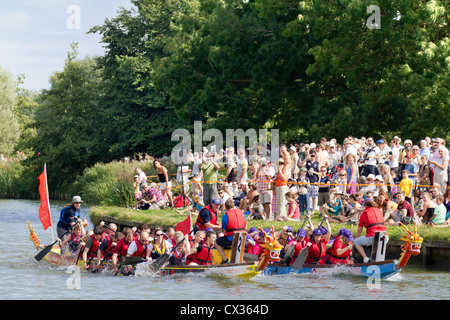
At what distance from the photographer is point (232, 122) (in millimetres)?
42031

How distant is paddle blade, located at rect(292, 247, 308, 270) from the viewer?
19239mm

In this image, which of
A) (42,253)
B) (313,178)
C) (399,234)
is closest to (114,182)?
(42,253)

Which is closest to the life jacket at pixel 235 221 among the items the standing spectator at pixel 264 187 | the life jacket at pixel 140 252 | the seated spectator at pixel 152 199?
the life jacket at pixel 140 252

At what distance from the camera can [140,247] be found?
20281mm

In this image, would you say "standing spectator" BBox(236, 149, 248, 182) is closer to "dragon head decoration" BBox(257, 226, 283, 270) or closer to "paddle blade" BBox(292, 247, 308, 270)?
"paddle blade" BBox(292, 247, 308, 270)

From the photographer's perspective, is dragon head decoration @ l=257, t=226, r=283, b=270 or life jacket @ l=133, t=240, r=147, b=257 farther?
life jacket @ l=133, t=240, r=147, b=257

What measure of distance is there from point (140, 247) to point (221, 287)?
2.78 m

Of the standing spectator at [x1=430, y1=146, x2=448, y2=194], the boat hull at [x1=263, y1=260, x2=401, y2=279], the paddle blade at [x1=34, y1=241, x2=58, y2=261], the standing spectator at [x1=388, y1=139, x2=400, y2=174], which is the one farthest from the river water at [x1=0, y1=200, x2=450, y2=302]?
the standing spectator at [x1=388, y1=139, x2=400, y2=174]

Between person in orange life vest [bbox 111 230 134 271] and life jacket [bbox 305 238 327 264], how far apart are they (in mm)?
4850

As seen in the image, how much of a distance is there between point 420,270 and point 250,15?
2413cm

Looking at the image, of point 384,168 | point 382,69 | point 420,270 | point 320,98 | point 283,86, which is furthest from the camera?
point 283,86

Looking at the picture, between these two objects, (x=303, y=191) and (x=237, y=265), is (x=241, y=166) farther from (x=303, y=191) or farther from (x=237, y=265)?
(x=237, y=265)

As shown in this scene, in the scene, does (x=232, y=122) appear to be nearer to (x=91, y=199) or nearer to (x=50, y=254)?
(x=91, y=199)

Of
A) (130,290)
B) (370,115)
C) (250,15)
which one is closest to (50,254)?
(130,290)
